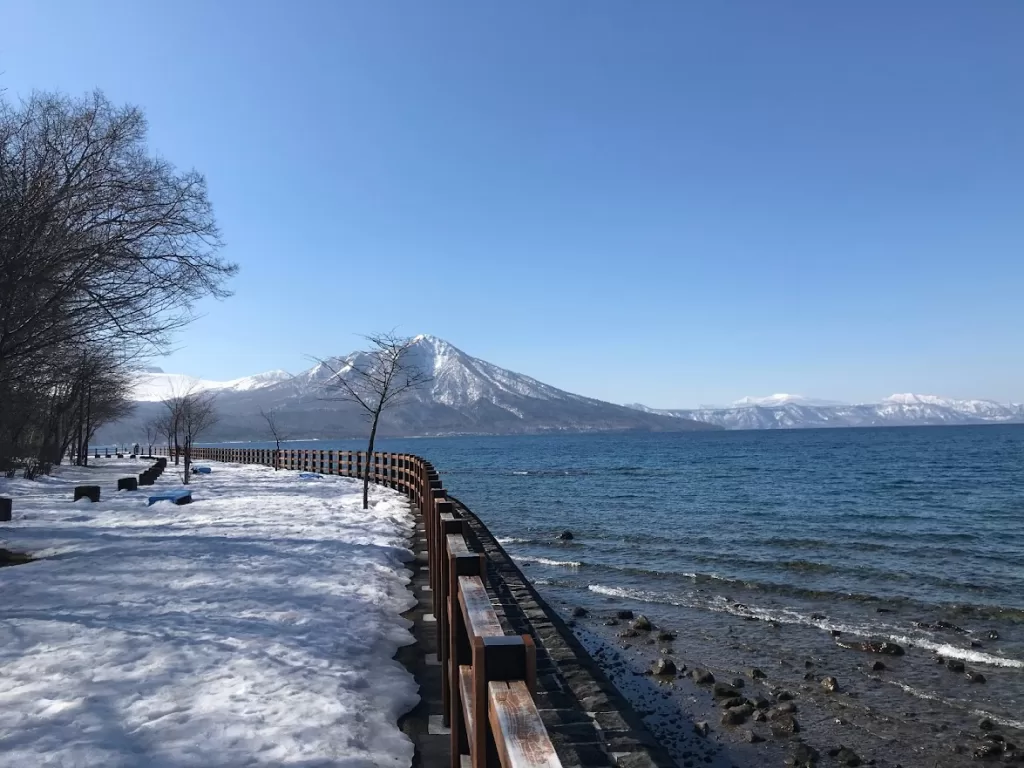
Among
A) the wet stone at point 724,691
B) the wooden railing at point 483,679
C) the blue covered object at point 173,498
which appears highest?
the wooden railing at point 483,679

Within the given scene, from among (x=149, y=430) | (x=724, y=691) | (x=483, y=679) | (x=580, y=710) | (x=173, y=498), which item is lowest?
(x=724, y=691)

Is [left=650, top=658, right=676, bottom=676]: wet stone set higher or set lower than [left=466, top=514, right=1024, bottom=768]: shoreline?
higher

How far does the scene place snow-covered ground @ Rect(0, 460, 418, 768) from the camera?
4.07 meters

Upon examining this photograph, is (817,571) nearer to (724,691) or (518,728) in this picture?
(724,691)

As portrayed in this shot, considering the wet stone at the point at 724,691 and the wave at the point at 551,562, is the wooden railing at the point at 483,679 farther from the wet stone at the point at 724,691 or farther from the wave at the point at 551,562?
the wave at the point at 551,562

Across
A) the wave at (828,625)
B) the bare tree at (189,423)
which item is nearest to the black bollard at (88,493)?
the bare tree at (189,423)

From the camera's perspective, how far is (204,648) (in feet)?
18.3

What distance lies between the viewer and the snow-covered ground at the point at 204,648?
407cm

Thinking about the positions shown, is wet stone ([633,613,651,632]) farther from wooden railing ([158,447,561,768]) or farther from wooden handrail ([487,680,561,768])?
wooden handrail ([487,680,561,768])

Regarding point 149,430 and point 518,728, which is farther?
point 149,430

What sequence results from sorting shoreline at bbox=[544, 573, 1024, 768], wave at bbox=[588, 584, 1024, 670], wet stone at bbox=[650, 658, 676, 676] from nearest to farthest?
shoreline at bbox=[544, 573, 1024, 768] < wet stone at bbox=[650, 658, 676, 676] < wave at bbox=[588, 584, 1024, 670]

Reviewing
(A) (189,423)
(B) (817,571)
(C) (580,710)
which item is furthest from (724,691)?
(A) (189,423)

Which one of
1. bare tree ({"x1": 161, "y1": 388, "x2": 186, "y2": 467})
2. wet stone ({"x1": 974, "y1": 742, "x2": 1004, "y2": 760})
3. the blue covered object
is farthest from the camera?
bare tree ({"x1": 161, "y1": 388, "x2": 186, "y2": 467})

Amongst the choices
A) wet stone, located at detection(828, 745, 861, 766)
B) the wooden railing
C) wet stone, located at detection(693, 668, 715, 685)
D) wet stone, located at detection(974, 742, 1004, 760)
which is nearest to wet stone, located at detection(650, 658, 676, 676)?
wet stone, located at detection(693, 668, 715, 685)
